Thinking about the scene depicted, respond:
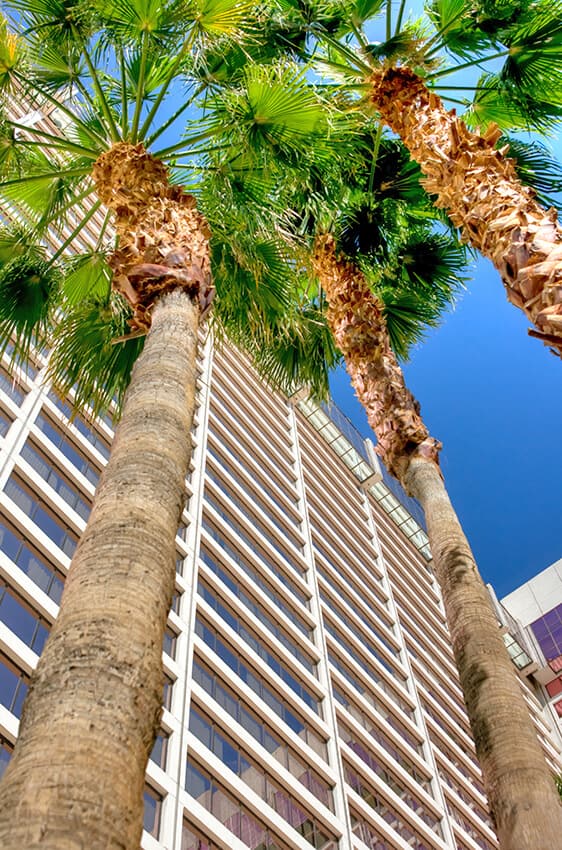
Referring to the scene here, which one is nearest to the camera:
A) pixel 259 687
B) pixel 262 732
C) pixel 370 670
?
pixel 262 732

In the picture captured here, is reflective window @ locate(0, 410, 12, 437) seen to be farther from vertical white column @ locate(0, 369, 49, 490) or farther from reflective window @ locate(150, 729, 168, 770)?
reflective window @ locate(150, 729, 168, 770)

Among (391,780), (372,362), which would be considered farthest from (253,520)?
(372,362)

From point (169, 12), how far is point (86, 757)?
Result: 299 inches

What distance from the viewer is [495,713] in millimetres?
5289

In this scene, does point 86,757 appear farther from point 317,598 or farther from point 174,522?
point 317,598

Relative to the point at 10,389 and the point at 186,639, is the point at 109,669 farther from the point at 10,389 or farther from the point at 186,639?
the point at 10,389

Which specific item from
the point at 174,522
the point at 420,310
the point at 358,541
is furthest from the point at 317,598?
the point at 174,522

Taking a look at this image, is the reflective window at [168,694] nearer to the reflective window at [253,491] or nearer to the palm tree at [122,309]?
the reflective window at [253,491]

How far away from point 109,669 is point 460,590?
13.3ft

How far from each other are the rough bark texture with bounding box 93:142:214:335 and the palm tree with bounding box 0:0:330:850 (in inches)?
0.6

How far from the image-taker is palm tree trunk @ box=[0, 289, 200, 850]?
92.7 inches

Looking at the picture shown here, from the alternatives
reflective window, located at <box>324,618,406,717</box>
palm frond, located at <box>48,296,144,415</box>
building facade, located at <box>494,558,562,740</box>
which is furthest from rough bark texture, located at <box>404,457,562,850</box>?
building facade, located at <box>494,558,562,740</box>

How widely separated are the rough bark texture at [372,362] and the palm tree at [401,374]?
0.05 ft

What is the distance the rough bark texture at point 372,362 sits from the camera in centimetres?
850
